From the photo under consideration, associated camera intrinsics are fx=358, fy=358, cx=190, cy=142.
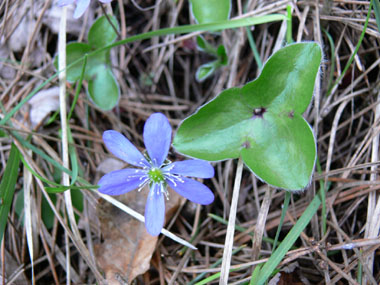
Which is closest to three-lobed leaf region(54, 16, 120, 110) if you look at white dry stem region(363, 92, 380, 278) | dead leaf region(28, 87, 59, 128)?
dead leaf region(28, 87, 59, 128)

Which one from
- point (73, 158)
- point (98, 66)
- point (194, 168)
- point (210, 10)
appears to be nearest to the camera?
point (194, 168)

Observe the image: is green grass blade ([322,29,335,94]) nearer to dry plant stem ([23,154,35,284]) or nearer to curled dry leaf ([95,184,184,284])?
curled dry leaf ([95,184,184,284])

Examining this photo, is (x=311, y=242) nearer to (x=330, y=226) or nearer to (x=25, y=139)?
(x=330, y=226)

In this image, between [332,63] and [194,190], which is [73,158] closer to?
[194,190]

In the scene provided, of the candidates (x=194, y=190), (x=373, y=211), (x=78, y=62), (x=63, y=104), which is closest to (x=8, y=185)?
(x=63, y=104)

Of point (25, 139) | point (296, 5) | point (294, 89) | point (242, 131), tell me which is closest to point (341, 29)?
point (296, 5)

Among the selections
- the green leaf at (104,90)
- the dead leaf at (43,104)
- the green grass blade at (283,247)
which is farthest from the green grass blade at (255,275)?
the dead leaf at (43,104)
